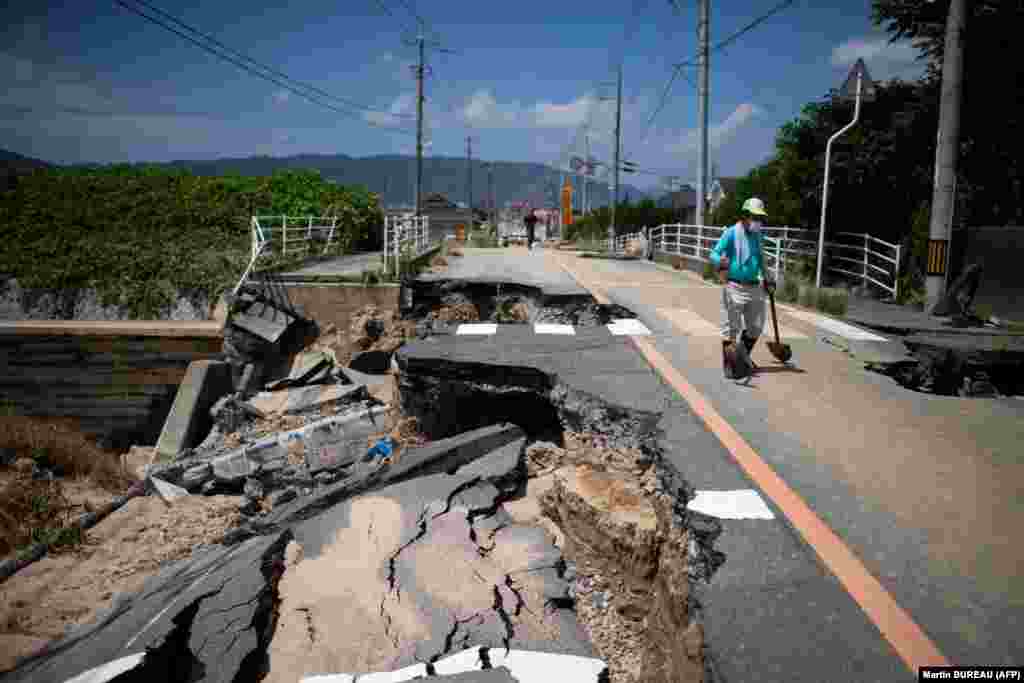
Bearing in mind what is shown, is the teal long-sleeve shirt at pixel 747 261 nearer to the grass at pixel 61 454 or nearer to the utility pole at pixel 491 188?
the grass at pixel 61 454

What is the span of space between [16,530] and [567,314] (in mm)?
7812

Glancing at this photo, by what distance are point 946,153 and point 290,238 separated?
1632 centimetres

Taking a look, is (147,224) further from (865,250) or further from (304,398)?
(865,250)

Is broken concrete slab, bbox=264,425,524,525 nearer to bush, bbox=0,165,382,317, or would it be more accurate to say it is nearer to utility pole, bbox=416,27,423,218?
bush, bbox=0,165,382,317

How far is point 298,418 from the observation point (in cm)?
1116

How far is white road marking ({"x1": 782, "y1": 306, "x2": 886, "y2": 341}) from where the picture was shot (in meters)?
9.30

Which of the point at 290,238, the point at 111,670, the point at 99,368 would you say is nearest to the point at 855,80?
the point at 111,670

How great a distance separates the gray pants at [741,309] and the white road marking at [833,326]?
305cm

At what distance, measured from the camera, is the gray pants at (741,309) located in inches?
267

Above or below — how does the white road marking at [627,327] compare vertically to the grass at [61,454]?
above

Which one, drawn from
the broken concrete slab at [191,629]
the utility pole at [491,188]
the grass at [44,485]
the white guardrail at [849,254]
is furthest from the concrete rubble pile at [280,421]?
the utility pole at [491,188]

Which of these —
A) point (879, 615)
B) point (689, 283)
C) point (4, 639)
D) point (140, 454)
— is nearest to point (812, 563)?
point (879, 615)

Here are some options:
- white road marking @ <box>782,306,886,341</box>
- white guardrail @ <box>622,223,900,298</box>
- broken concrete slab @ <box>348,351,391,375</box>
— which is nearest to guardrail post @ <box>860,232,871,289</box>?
white guardrail @ <box>622,223,900,298</box>

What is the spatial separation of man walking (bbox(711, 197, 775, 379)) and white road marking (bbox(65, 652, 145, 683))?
536 centimetres
